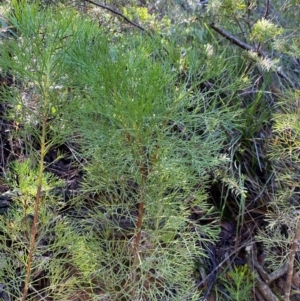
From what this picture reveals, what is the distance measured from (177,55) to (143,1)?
1235mm

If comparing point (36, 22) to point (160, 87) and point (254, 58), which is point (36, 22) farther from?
point (254, 58)

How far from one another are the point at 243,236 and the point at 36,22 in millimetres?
1036

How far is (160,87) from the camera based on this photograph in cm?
59

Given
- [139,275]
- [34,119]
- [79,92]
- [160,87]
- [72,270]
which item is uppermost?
[160,87]

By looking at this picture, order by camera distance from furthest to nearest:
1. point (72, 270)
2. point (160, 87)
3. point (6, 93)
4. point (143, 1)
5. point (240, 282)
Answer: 1. point (143, 1)
2. point (240, 282)
3. point (72, 270)
4. point (6, 93)
5. point (160, 87)

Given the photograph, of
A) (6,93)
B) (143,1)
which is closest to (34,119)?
(6,93)

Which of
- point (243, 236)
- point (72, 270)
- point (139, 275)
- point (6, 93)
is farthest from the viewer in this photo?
point (243, 236)

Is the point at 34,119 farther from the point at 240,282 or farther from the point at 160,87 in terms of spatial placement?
the point at 240,282

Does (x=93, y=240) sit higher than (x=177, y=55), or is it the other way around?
(x=177, y=55)

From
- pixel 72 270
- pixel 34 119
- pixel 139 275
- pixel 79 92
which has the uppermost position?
pixel 79 92

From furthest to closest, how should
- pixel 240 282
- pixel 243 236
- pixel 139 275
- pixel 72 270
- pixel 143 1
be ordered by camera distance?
pixel 143 1, pixel 243 236, pixel 240 282, pixel 72 270, pixel 139 275

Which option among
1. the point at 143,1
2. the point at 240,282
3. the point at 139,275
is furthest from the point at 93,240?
the point at 143,1

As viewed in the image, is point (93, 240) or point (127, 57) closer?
point (127, 57)

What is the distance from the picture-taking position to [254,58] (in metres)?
1.14
